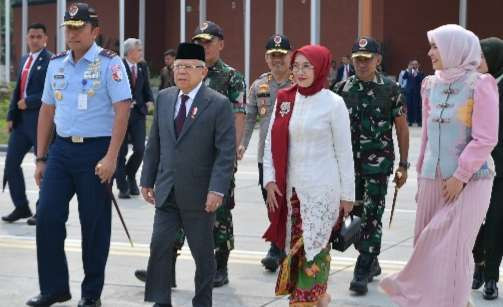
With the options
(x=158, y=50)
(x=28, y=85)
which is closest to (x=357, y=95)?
(x=28, y=85)

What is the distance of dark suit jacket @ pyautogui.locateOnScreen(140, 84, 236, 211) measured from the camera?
→ 20.2 ft

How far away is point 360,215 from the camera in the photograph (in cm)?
762

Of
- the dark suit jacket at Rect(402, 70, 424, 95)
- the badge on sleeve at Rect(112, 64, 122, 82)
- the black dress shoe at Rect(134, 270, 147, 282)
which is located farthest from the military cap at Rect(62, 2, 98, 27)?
the dark suit jacket at Rect(402, 70, 424, 95)

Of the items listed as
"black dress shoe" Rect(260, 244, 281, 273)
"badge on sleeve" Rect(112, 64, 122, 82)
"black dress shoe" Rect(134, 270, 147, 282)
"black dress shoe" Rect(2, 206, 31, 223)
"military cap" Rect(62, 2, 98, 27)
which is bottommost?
"black dress shoe" Rect(2, 206, 31, 223)

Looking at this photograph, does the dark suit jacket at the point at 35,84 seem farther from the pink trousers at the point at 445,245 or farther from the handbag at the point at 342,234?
the pink trousers at the point at 445,245

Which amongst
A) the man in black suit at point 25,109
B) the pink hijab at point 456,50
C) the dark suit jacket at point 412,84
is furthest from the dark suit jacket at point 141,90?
the dark suit jacket at point 412,84

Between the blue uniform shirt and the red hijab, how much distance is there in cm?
107

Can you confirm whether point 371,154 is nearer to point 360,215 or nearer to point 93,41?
point 360,215

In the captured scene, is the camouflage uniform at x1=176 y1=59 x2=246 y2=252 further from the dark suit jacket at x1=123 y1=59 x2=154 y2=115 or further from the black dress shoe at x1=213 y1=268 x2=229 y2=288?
the dark suit jacket at x1=123 y1=59 x2=154 y2=115

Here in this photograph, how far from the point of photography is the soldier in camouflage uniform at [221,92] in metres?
7.46

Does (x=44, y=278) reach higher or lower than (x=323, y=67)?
lower

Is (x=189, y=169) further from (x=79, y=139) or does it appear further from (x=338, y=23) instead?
(x=338, y=23)

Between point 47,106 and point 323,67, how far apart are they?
1.93m

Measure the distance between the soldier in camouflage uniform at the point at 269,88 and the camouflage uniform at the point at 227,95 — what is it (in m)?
0.67
